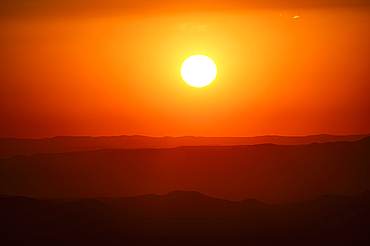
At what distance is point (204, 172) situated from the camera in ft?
7.48

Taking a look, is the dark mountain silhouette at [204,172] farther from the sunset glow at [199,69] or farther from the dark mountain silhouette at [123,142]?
the sunset glow at [199,69]

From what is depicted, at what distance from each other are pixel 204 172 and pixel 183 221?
0.41 metres

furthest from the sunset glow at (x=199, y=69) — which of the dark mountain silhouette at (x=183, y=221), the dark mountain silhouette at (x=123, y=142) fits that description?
the dark mountain silhouette at (x=183, y=221)

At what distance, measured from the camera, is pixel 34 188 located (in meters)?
2.28

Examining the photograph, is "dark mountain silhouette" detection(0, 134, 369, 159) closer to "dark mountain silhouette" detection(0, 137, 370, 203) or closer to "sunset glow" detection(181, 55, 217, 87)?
"dark mountain silhouette" detection(0, 137, 370, 203)

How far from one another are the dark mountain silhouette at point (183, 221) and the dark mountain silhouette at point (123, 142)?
0.41 metres

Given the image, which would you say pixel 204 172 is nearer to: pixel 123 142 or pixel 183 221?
pixel 183 221

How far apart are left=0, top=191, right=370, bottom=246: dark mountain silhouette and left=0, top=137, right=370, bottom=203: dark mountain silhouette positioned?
74 mm

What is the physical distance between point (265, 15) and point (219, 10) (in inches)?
12.2

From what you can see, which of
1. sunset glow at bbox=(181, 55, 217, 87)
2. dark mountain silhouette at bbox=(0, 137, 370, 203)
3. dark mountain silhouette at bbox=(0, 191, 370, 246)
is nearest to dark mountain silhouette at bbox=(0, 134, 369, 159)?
dark mountain silhouette at bbox=(0, 137, 370, 203)

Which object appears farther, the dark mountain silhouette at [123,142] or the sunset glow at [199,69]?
the dark mountain silhouette at [123,142]

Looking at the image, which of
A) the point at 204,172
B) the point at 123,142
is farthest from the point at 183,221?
the point at 123,142

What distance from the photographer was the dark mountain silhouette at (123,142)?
236 centimetres

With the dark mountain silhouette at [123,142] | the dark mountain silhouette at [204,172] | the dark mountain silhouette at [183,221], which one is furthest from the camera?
the dark mountain silhouette at [123,142]
